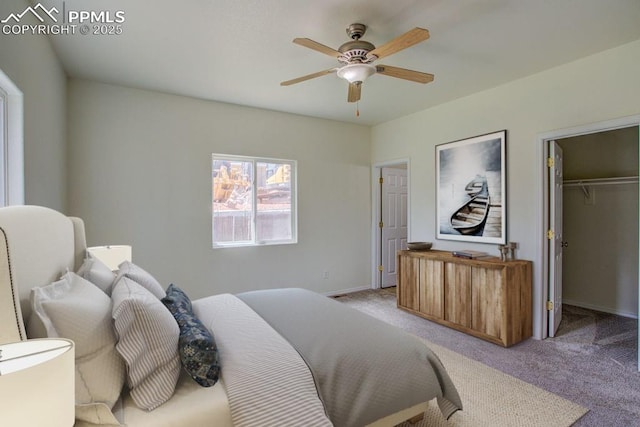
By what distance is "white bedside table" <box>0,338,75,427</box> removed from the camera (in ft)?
2.03

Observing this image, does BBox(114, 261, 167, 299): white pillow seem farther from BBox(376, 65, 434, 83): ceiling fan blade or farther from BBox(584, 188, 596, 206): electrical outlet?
BBox(584, 188, 596, 206): electrical outlet

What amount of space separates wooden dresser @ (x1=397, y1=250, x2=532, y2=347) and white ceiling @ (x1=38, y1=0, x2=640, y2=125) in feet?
6.40

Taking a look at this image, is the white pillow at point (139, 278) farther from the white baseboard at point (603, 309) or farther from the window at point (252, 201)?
the white baseboard at point (603, 309)

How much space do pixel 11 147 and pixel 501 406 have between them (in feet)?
11.8

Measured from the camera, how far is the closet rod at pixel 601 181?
148 inches

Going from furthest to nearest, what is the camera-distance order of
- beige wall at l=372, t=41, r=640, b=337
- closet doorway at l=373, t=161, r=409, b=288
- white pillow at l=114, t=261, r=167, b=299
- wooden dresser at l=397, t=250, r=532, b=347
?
closet doorway at l=373, t=161, r=409, b=288, wooden dresser at l=397, t=250, r=532, b=347, beige wall at l=372, t=41, r=640, b=337, white pillow at l=114, t=261, r=167, b=299

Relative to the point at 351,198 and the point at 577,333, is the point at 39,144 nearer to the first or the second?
the point at 351,198

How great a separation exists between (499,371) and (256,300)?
6.74 ft

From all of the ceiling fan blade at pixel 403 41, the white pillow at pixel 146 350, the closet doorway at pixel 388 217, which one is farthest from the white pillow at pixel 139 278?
the closet doorway at pixel 388 217

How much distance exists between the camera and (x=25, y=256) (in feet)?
3.98

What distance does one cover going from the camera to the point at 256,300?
2402mm

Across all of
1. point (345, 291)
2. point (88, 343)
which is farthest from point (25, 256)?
point (345, 291)

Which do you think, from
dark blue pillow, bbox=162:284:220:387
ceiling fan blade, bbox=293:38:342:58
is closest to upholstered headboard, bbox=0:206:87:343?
dark blue pillow, bbox=162:284:220:387

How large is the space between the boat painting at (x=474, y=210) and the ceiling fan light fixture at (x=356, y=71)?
2.11 meters
